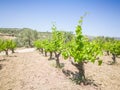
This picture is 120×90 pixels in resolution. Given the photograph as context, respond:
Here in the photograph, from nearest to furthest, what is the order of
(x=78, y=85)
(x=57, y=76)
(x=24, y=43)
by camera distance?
(x=78, y=85) < (x=57, y=76) < (x=24, y=43)

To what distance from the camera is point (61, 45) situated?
27.0m

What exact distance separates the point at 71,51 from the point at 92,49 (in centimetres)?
247

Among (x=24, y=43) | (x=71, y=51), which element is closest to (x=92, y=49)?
(x=71, y=51)

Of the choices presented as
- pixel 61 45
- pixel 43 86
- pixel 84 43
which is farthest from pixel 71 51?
pixel 61 45

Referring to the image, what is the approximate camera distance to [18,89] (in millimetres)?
16156

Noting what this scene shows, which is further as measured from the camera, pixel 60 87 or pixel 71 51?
pixel 71 51

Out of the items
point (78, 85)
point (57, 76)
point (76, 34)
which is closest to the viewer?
point (78, 85)

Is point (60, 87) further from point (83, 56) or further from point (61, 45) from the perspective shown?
point (61, 45)

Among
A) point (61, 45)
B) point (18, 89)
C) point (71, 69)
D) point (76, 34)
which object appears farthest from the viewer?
point (61, 45)

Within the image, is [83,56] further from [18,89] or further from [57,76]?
[18,89]

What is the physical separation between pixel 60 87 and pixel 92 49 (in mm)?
5663

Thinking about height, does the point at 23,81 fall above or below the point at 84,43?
below

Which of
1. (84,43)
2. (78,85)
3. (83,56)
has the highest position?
(84,43)

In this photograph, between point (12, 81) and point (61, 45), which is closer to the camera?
point (12, 81)
